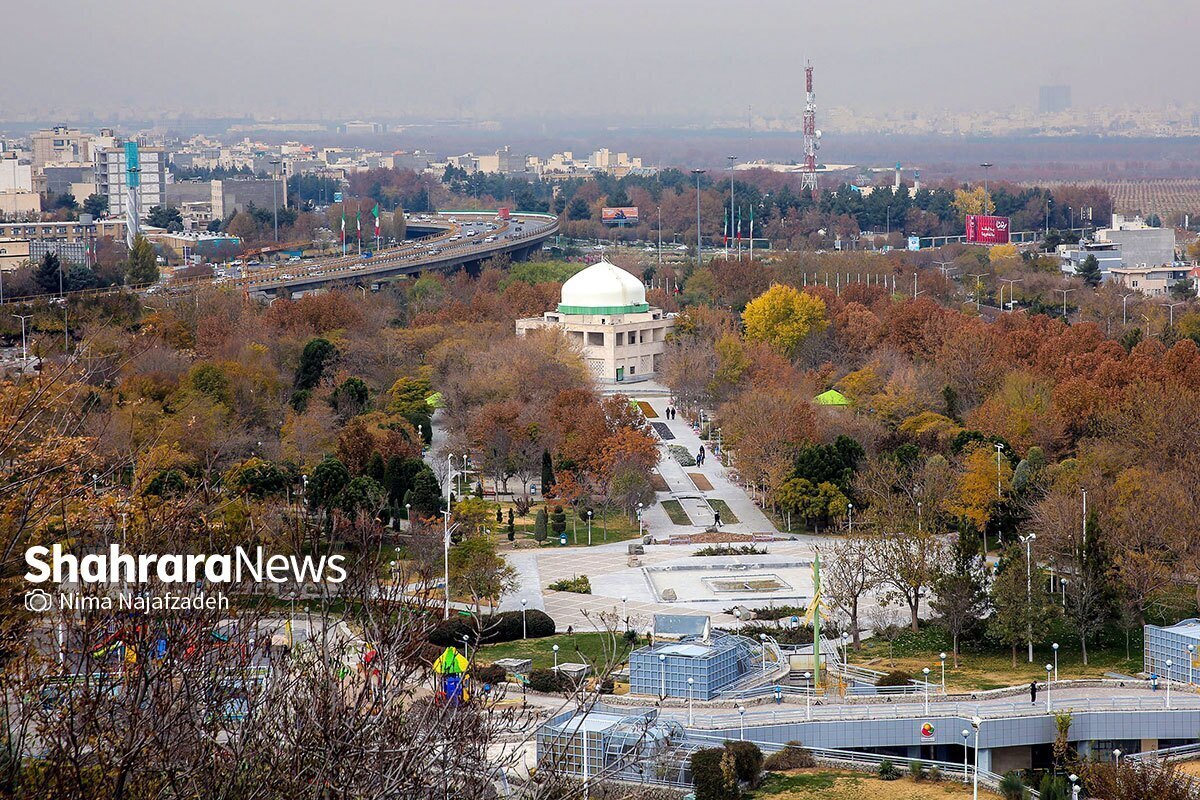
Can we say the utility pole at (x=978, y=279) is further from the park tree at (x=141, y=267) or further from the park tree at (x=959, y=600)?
the park tree at (x=959, y=600)

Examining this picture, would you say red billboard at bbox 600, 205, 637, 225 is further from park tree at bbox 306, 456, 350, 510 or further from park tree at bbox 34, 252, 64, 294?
park tree at bbox 306, 456, 350, 510

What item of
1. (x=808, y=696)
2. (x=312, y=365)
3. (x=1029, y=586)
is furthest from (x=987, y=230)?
(x=808, y=696)

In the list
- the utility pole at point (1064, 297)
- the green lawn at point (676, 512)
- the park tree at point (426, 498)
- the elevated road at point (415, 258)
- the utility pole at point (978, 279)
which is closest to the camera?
the park tree at point (426, 498)

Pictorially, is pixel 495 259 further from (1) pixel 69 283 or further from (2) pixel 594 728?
(2) pixel 594 728

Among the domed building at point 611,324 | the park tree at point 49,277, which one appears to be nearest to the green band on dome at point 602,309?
the domed building at point 611,324

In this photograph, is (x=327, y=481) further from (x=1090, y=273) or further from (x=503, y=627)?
(x=1090, y=273)

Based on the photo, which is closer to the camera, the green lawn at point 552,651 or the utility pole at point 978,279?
the green lawn at point 552,651
